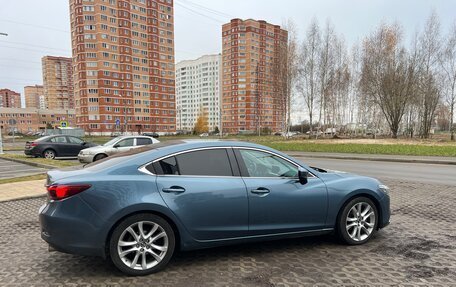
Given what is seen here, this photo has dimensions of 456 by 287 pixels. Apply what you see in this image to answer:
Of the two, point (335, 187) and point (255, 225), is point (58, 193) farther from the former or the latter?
point (335, 187)

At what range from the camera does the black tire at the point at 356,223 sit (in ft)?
13.8

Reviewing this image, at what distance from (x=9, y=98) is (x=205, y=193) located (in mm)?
174064

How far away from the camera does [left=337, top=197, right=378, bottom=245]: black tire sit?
421 cm

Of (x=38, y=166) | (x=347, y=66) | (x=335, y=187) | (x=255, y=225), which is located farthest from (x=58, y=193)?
(x=347, y=66)

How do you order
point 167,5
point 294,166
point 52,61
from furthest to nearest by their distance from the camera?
point 52,61 → point 167,5 → point 294,166

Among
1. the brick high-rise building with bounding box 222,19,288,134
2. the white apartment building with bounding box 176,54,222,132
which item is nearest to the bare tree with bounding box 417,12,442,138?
the brick high-rise building with bounding box 222,19,288,134

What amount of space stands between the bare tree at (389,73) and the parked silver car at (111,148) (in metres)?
32.8

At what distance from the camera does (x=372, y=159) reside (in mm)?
17453

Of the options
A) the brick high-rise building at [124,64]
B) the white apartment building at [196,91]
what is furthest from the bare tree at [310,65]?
the white apartment building at [196,91]

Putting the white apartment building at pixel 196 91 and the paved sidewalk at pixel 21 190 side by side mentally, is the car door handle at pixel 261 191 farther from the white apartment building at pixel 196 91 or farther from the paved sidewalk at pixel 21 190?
the white apartment building at pixel 196 91

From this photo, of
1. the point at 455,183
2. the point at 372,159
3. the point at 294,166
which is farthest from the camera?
the point at 372,159

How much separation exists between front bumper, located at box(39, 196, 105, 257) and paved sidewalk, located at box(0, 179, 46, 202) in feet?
Result: 16.7

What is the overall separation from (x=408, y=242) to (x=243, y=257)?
2.44 meters

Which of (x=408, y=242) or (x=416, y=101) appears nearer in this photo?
(x=408, y=242)
